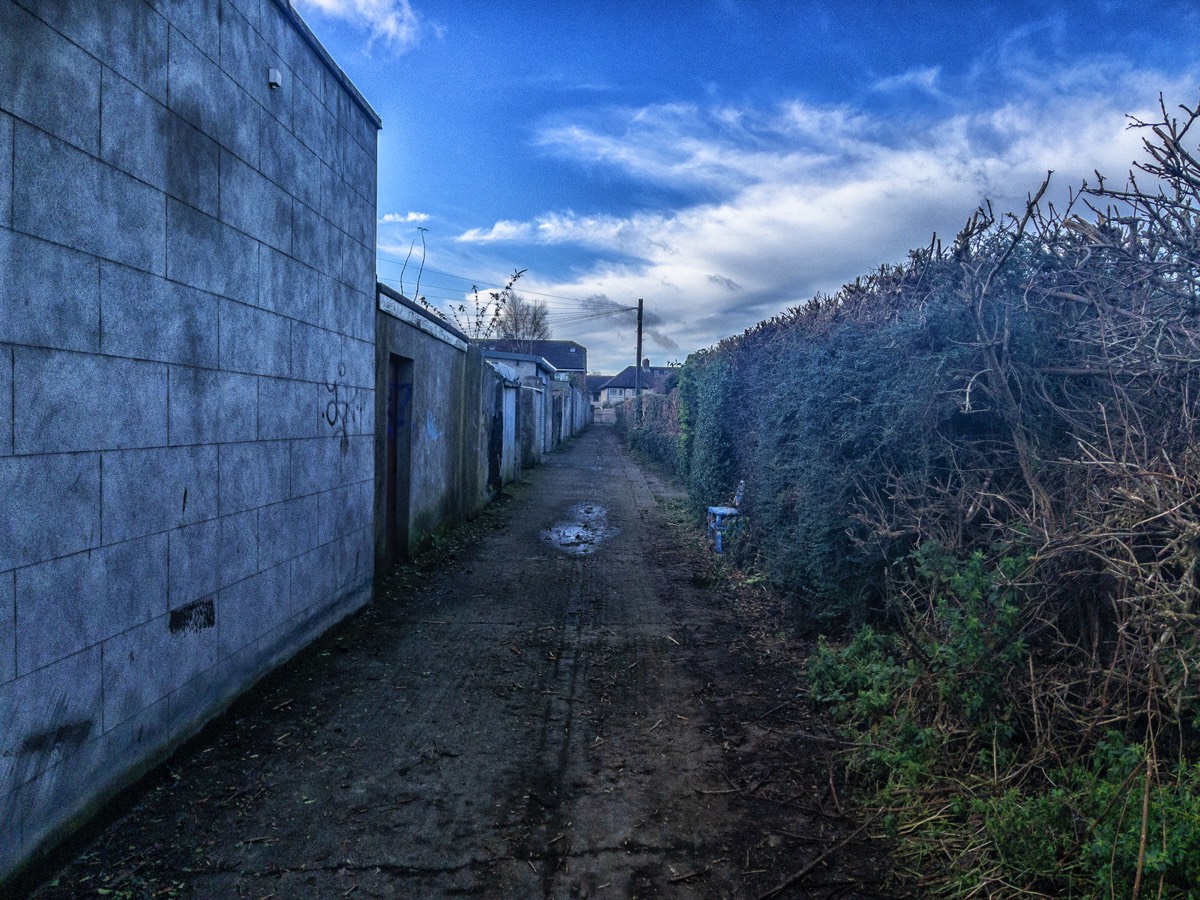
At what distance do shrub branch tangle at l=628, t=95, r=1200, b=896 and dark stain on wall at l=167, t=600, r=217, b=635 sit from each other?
3494 mm

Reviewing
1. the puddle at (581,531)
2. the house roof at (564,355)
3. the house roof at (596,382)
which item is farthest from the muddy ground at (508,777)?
the house roof at (596,382)

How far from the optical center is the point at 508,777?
357 centimetres

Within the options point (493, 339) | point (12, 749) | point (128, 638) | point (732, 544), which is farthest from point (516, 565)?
point (493, 339)

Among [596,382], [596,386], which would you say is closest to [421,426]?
[596,386]

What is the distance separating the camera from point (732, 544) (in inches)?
335

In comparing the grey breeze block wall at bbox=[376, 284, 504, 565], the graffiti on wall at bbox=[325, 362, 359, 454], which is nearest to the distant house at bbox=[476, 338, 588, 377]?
the grey breeze block wall at bbox=[376, 284, 504, 565]

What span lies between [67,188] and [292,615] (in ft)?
10.0

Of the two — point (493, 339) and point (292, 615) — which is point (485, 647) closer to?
point (292, 615)

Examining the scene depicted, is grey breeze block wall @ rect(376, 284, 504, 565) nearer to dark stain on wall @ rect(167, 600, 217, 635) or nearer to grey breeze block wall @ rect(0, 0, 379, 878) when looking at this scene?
grey breeze block wall @ rect(0, 0, 379, 878)

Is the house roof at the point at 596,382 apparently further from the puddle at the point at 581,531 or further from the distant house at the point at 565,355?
the puddle at the point at 581,531

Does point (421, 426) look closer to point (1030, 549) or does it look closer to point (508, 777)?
point (508, 777)

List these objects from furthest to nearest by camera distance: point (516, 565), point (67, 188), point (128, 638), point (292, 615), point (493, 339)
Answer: point (493, 339) → point (516, 565) → point (292, 615) → point (128, 638) → point (67, 188)

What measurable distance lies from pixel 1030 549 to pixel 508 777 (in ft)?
9.09

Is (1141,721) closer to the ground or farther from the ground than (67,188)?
closer to the ground
